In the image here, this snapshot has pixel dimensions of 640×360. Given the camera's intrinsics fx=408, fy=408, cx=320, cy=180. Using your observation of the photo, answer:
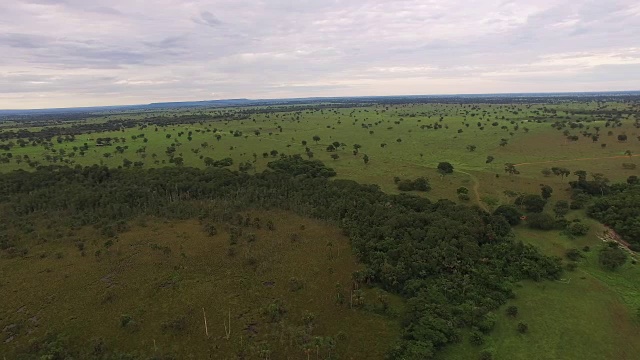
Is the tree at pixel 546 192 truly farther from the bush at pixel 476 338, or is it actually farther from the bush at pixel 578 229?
the bush at pixel 476 338

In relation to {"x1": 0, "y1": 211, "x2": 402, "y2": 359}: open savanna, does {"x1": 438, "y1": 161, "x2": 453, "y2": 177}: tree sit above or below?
above

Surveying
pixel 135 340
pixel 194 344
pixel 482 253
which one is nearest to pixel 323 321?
pixel 194 344

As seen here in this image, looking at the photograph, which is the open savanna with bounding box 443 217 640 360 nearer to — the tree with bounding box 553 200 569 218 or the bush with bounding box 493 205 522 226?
the bush with bounding box 493 205 522 226

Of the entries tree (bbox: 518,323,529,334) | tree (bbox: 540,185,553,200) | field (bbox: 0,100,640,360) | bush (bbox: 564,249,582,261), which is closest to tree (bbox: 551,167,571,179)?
field (bbox: 0,100,640,360)

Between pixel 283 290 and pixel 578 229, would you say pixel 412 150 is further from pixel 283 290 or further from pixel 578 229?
pixel 283 290

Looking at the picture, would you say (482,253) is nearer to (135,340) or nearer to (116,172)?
(135,340)

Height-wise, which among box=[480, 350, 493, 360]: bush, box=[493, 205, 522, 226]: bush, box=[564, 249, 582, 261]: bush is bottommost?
box=[480, 350, 493, 360]: bush

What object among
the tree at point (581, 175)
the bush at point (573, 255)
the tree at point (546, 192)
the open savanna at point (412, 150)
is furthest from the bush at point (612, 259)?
the open savanna at point (412, 150)
